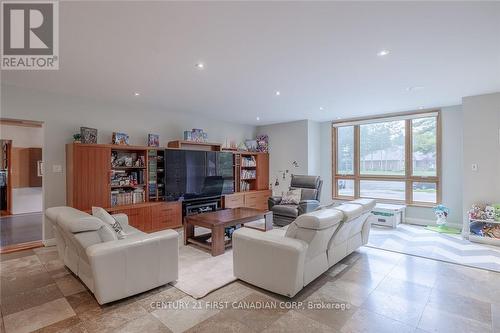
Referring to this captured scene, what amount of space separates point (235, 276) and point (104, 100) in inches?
157

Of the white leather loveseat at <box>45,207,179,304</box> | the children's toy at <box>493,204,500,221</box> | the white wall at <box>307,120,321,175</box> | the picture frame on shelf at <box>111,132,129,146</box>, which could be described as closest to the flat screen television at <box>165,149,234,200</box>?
the picture frame on shelf at <box>111,132,129,146</box>

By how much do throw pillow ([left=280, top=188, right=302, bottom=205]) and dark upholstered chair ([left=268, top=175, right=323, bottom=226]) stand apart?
0.08 metres

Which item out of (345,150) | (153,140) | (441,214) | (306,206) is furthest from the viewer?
(345,150)

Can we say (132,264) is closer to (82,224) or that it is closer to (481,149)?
(82,224)

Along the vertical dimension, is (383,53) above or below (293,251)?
above

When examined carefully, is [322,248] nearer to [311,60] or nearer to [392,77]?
[311,60]

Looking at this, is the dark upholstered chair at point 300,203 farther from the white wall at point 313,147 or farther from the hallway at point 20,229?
the hallway at point 20,229

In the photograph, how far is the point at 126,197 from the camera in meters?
4.84

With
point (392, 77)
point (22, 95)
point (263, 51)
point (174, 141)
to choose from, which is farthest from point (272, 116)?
point (22, 95)

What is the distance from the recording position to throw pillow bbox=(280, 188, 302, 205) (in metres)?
5.44

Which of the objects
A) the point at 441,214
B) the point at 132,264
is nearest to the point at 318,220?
the point at 132,264

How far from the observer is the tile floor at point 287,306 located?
2.10 meters

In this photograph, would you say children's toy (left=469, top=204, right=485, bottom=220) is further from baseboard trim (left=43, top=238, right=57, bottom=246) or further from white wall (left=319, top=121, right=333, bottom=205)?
baseboard trim (left=43, top=238, right=57, bottom=246)

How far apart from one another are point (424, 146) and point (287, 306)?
5150 mm
